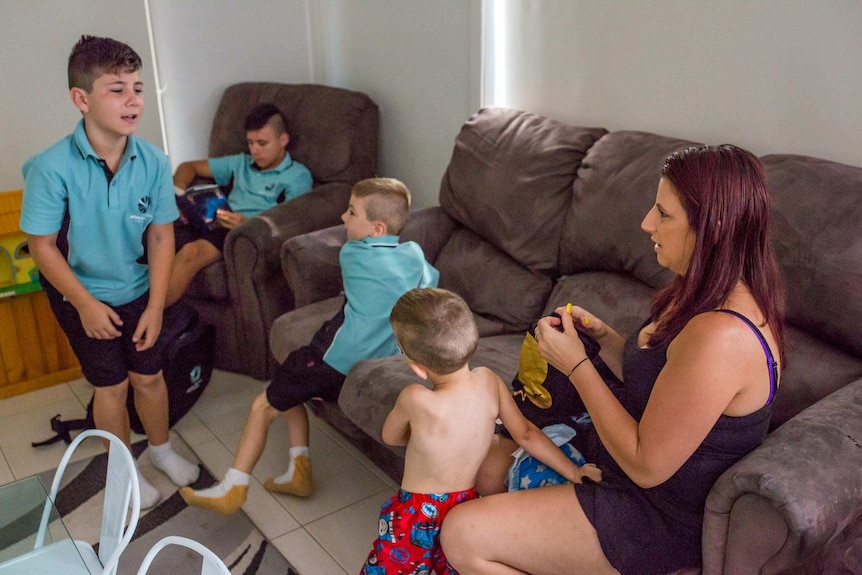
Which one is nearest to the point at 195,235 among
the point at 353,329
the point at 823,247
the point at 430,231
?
the point at 430,231

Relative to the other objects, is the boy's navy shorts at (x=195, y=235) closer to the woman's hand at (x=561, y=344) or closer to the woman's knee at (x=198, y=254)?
the woman's knee at (x=198, y=254)

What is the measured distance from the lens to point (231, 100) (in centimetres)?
380

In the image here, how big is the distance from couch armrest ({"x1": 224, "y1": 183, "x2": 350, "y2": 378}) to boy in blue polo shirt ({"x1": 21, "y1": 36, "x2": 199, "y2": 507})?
0.49m

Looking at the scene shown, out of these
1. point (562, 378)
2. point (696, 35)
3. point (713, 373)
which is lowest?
point (562, 378)

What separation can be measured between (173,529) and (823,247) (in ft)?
6.24

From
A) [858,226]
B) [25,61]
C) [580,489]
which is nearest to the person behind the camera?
[580,489]

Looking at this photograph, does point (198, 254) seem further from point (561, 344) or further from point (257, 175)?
point (561, 344)

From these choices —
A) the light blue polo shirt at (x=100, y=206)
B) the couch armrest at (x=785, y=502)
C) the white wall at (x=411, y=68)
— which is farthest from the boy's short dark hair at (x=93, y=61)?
the couch armrest at (x=785, y=502)

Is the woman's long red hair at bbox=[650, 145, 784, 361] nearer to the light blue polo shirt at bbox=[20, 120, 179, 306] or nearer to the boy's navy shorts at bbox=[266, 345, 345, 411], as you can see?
the boy's navy shorts at bbox=[266, 345, 345, 411]

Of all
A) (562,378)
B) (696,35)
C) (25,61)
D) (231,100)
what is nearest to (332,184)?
(231,100)

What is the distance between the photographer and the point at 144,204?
241 cm

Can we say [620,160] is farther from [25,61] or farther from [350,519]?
[25,61]

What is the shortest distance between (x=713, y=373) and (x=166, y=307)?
1.96 metres

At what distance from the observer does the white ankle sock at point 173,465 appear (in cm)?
252
